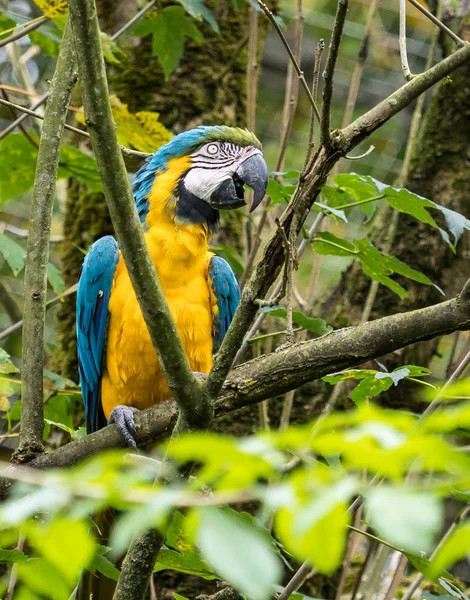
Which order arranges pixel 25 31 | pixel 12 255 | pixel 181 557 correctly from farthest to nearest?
pixel 25 31
pixel 12 255
pixel 181 557

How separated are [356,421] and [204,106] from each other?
318 cm

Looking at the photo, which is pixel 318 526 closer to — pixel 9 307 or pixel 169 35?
pixel 169 35

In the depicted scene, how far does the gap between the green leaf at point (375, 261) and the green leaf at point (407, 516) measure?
5.73ft

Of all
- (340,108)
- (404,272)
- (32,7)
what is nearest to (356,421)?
(404,272)

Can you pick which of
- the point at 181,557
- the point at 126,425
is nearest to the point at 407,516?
the point at 181,557

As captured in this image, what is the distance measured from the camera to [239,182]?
284 cm

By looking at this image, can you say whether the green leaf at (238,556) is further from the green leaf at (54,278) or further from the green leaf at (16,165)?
the green leaf at (16,165)

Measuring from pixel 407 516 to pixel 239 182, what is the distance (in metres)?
2.33

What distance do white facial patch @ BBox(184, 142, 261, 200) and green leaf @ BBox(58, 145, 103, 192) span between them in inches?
13.4

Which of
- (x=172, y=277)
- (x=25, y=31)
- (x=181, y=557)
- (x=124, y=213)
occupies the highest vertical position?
(x=25, y=31)

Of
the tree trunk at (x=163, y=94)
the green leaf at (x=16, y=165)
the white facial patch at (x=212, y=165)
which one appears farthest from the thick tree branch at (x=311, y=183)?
the tree trunk at (x=163, y=94)

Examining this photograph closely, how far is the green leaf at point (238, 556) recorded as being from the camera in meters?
0.61

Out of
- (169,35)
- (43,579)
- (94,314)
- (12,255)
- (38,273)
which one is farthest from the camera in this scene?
(169,35)

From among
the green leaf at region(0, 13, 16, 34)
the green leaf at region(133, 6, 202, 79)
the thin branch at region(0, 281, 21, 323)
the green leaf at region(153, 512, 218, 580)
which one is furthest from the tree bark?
the green leaf at region(0, 13, 16, 34)
